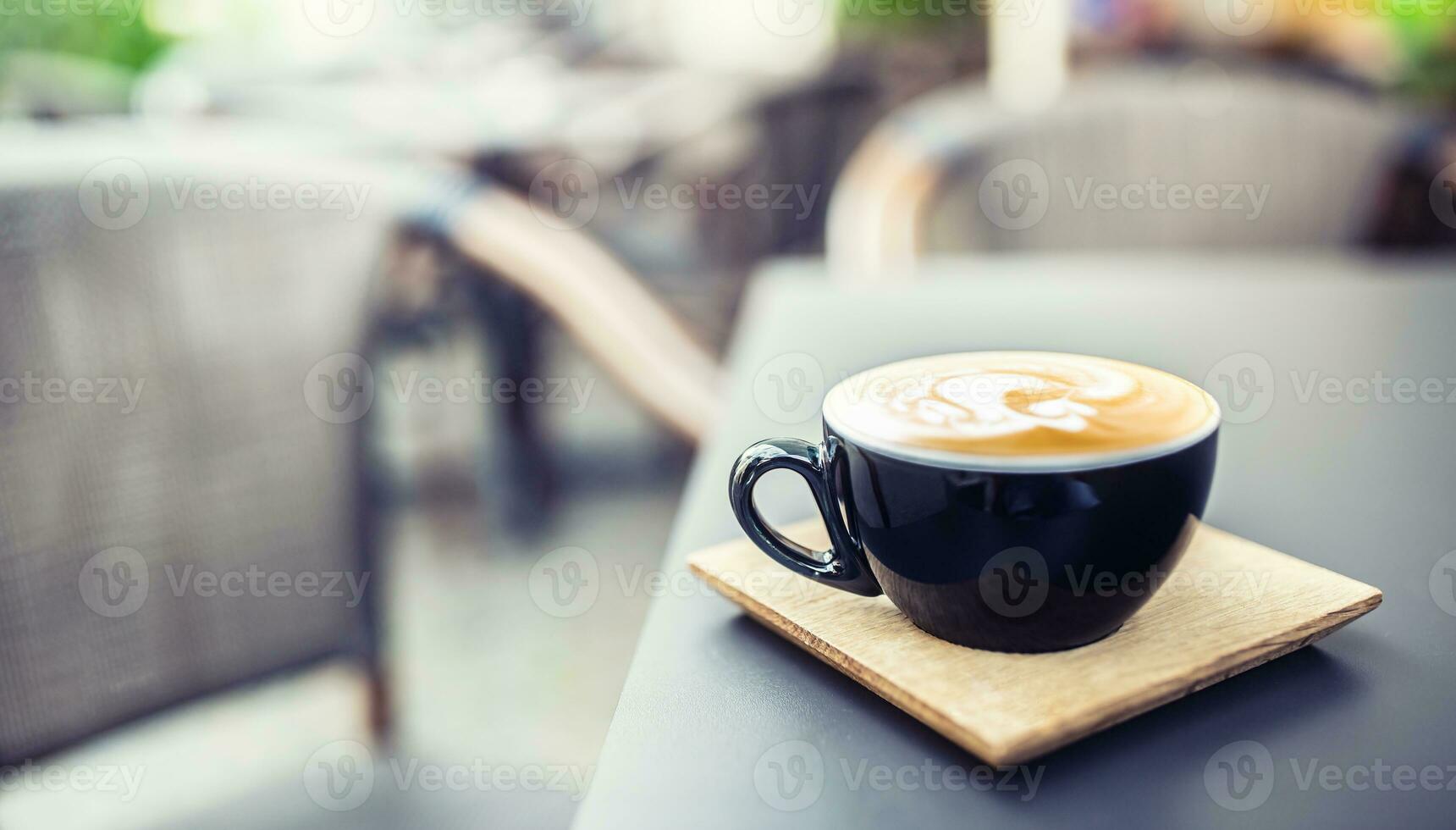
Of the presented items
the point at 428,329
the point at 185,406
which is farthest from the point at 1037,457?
the point at 428,329

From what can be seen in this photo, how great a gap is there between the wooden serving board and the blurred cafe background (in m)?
0.13

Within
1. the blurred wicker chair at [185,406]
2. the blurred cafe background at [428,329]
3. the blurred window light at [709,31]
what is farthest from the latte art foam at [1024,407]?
the blurred window light at [709,31]

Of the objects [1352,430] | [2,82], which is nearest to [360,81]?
[2,82]

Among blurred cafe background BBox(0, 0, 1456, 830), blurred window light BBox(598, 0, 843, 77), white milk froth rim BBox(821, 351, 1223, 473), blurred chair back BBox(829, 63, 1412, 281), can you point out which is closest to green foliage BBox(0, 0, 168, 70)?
blurred cafe background BBox(0, 0, 1456, 830)

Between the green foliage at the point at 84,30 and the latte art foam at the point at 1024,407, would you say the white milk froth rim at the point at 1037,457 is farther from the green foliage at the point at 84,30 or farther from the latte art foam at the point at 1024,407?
the green foliage at the point at 84,30

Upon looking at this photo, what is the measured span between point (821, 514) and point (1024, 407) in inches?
2.7

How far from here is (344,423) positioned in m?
0.66

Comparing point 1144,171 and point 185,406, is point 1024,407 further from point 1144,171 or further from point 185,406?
point 1144,171

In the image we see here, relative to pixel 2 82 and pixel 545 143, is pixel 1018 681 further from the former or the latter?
pixel 2 82

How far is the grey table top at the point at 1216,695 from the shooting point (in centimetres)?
25

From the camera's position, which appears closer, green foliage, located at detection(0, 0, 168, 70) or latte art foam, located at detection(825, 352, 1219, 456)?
latte art foam, located at detection(825, 352, 1219, 456)

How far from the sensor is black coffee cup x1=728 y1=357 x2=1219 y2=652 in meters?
0.26

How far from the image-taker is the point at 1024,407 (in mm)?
283

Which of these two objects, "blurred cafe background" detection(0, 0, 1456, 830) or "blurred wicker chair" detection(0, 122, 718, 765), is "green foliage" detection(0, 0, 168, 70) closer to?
"blurred cafe background" detection(0, 0, 1456, 830)
